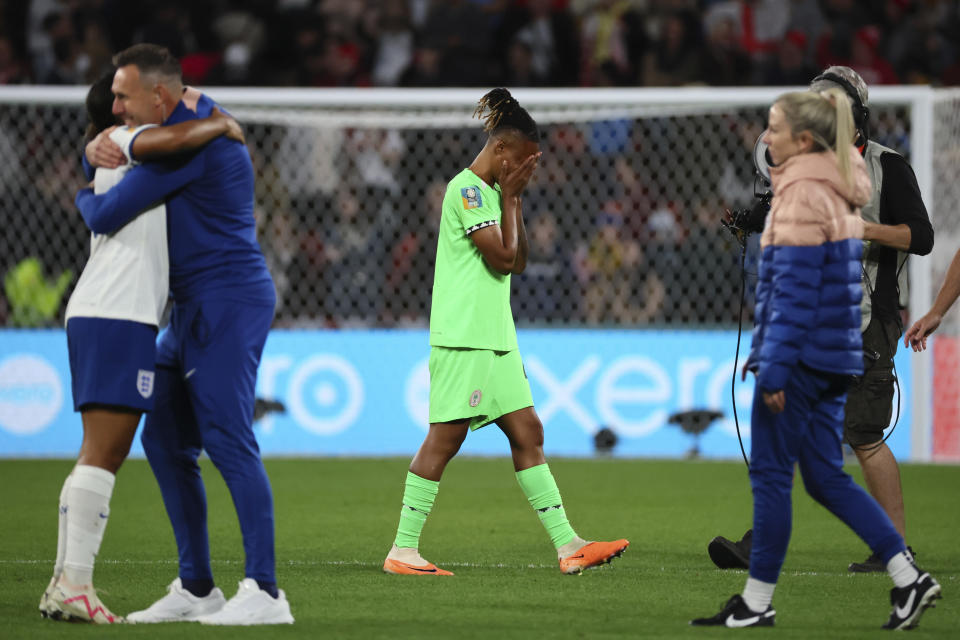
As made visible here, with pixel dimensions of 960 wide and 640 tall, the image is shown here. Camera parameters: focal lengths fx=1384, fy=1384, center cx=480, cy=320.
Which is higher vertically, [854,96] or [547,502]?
[854,96]

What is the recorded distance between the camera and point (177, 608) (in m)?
4.86

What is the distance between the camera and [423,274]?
43.0ft

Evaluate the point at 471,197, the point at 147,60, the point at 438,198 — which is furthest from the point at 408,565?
the point at 438,198

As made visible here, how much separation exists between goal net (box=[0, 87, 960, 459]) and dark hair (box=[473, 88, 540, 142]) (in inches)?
227

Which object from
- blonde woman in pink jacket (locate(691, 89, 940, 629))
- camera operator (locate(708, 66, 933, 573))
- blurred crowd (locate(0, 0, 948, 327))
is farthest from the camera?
blurred crowd (locate(0, 0, 948, 327))

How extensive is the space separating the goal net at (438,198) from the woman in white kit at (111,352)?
7464 mm

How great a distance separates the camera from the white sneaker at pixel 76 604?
4.69 metres

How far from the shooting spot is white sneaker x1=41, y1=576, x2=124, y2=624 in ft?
15.4

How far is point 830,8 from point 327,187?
676 centimetres

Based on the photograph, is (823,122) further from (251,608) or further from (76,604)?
(76,604)

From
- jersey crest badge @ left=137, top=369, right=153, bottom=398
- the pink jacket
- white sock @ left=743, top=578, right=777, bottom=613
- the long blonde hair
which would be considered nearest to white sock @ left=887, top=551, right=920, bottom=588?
white sock @ left=743, top=578, right=777, bottom=613

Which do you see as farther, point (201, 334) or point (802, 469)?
point (802, 469)

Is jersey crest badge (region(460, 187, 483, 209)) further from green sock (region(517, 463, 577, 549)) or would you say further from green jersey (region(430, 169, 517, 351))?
green sock (region(517, 463, 577, 549))

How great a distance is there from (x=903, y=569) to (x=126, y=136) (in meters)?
3.03
